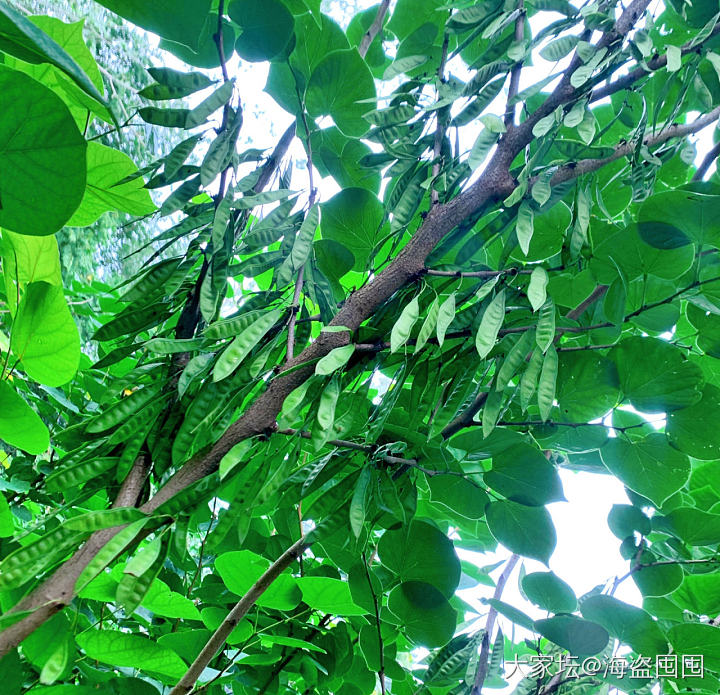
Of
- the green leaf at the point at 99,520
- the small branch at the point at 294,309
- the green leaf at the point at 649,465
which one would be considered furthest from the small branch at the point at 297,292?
the green leaf at the point at 649,465

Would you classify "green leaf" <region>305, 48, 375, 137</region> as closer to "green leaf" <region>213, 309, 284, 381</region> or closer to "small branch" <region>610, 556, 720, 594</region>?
"green leaf" <region>213, 309, 284, 381</region>

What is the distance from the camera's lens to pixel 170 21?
26 cm

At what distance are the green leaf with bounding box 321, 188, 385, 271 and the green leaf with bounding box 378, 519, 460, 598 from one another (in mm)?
167

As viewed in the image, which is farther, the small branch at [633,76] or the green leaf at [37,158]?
the small branch at [633,76]

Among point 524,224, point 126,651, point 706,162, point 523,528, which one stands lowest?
point 126,651

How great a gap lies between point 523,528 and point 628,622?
10cm

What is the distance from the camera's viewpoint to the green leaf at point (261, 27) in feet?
0.98

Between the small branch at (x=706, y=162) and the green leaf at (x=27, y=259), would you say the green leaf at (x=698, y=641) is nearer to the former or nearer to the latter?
the small branch at (x=706, y=162)

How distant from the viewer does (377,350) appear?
302 mm

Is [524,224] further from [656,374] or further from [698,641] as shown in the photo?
[698,641]

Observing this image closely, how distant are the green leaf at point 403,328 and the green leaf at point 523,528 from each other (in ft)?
0.44

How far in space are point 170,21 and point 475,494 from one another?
286 millimetres

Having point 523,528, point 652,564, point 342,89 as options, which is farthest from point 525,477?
point 342,89

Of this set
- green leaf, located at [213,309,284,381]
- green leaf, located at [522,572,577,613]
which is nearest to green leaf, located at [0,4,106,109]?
green leaf, located at [213,309,284,381]
